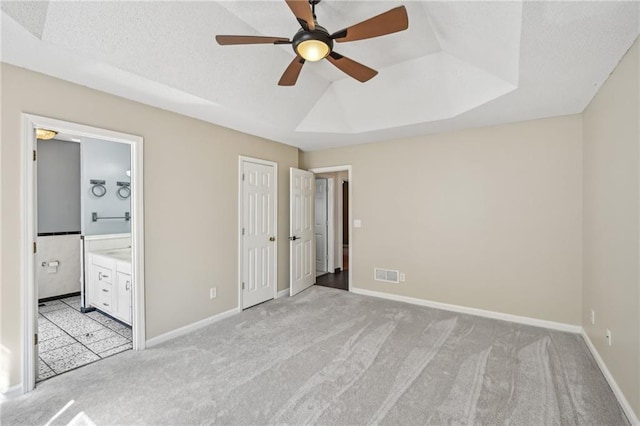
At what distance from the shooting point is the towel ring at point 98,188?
4.02 meters

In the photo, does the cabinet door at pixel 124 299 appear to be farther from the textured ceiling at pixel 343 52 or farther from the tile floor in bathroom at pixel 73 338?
the textured ceiling at pixel 343 52

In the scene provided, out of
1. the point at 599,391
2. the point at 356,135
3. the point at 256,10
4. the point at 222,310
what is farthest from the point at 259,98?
the point at 599,391

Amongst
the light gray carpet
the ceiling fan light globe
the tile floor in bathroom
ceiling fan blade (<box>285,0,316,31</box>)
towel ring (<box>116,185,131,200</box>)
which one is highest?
ceiling fan blade (<box>285,0,316,31</box>)

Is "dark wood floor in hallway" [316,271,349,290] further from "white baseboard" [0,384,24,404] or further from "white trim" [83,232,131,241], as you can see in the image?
"white baseboard" [0,384,24,404]

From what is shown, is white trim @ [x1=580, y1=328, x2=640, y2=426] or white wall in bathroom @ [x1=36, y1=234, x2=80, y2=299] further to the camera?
white wall in bathroom @ [x1=36, y1=234, x2=80, y2=299]

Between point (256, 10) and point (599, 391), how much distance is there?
3.91 meters

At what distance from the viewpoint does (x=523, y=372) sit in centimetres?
240

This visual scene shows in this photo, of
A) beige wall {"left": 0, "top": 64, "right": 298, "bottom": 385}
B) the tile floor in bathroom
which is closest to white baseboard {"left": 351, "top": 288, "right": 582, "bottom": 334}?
beige wall {"left": 0, "top": 64, "right": 298, "bottom": 385}

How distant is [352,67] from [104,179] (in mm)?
3981

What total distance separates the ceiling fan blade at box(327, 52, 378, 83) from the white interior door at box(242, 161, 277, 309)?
221 cm

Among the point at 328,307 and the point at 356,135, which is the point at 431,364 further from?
the point at 356,135

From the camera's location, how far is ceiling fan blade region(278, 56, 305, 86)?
2.03 meters

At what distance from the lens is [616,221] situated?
2201 millimetres

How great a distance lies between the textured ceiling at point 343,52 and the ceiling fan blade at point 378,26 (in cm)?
57
